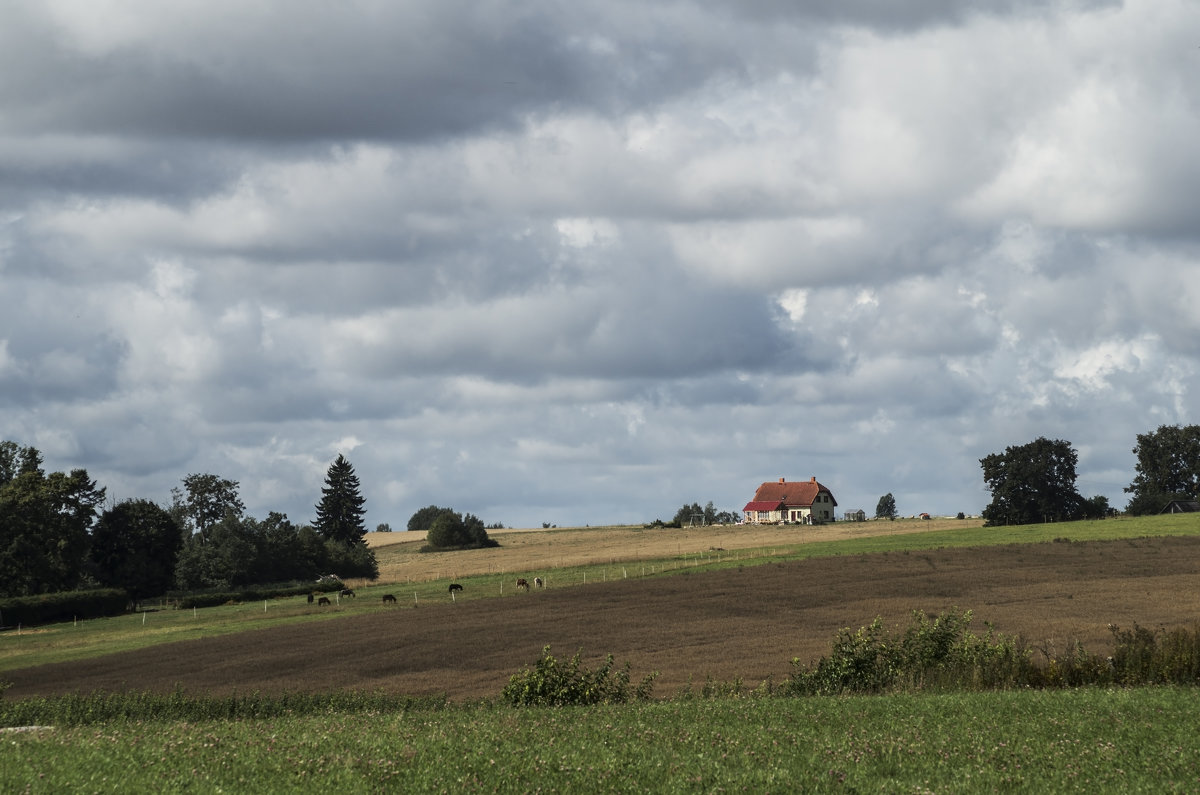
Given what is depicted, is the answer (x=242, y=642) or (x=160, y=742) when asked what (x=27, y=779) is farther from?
(x=242, y=642)

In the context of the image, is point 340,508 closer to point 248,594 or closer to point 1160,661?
point 248,594

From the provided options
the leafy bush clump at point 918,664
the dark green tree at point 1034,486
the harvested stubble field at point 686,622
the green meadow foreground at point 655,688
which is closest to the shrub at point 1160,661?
the leafy bush clump at point 918,664

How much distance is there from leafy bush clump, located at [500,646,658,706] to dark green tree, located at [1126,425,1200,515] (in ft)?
588

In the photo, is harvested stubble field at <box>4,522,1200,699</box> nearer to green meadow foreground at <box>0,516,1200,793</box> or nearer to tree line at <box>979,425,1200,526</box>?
green meadow foreground at <box>0,516,1200,793</box>

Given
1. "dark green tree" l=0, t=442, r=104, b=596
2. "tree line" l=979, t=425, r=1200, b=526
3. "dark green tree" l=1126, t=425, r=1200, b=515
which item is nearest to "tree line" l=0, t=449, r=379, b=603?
"dark green tree" l=0, t=442, r=104, b=596

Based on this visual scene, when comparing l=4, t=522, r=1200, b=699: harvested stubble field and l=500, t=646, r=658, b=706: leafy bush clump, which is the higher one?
l=500, t=646, r=658, b=706: leafy bush clump

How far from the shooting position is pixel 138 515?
4587 inches

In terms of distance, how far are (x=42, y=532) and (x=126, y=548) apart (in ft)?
44.0

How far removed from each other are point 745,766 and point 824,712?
512cm

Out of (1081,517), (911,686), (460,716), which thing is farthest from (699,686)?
(1081,517)

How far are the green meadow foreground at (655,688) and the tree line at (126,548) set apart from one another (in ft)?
56.1

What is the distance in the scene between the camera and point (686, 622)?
2203 inches

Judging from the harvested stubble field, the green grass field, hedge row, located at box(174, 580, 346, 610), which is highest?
the green grass field

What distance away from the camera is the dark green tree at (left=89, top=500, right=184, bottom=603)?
11412cm
